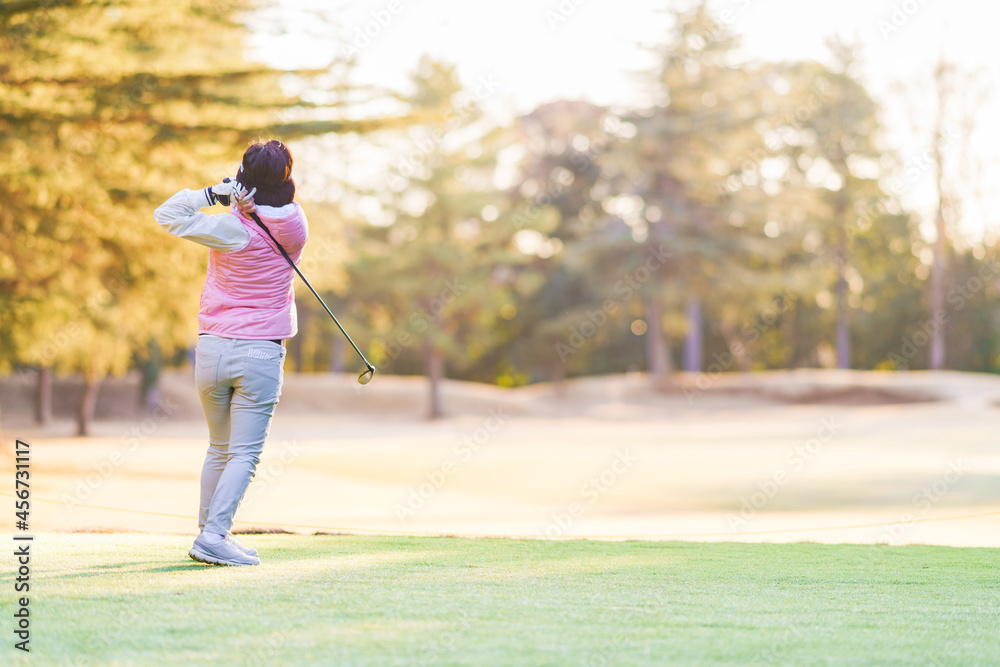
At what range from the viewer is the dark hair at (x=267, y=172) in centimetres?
456

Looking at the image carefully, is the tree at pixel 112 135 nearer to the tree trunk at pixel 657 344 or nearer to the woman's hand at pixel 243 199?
the woman's hand at pixel 243 199

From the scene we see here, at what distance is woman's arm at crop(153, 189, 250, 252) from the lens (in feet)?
14.2

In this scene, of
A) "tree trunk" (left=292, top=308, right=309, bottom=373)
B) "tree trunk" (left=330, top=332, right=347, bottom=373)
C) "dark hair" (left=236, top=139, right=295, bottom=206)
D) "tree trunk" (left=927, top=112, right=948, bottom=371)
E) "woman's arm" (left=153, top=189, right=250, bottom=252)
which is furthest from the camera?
"tree trunk" (left=330, top=332, right=347, bottom=373)

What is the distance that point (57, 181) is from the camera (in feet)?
39.5

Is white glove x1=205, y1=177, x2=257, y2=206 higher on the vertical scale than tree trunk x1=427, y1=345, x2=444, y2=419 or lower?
higher

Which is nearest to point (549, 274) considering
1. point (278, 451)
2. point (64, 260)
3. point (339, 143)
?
point (339, 143)

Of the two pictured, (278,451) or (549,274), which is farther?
(549,274)

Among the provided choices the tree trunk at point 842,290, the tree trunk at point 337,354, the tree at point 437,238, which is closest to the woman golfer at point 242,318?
the tree at point 437,238

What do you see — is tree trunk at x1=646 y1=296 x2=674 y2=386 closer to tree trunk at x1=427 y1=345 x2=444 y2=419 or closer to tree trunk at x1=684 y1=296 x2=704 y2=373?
tree trunk at x1=684 y1=296 x2=704 y2=373

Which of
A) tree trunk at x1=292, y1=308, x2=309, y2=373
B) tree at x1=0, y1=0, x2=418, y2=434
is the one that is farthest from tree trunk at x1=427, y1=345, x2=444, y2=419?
tree at x1=0, y1=0, x2=418, y2=434

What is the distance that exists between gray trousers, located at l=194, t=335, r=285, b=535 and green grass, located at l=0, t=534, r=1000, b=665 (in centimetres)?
34

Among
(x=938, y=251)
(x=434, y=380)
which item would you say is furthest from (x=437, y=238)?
(x=938, y=251)

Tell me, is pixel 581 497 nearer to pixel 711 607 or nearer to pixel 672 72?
pixel 711 607

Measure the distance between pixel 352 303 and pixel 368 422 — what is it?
5.98 metres
